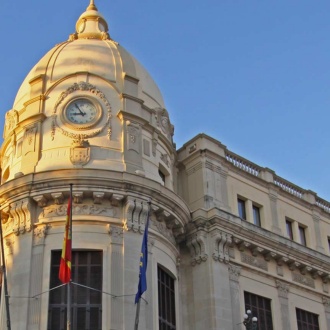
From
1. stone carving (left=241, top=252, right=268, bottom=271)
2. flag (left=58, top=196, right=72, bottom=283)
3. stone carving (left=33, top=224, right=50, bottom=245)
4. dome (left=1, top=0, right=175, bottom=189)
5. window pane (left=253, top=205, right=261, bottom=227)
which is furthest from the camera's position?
window pane (left=253, top=205, right=261, bottom=227)

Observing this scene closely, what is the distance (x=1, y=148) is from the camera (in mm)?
39344

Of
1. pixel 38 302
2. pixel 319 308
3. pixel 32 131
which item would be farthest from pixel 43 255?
pixel 319 308

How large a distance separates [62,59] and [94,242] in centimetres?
1124

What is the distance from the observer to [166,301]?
3472cm

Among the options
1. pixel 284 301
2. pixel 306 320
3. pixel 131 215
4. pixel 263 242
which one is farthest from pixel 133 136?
pixel 306 320

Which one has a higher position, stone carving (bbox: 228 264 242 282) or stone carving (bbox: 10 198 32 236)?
stone carving (bbox: 10 198 32 236)

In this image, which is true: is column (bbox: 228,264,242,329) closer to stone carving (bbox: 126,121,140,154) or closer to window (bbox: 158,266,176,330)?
window (bbox: 158,266,176,330)

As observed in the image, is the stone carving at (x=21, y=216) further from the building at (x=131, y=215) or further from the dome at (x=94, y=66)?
the dome at (x=94, y=66)

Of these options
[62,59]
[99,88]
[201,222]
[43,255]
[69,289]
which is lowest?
[69,289]

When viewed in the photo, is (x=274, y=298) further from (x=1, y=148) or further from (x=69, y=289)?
(x=1, y=148)

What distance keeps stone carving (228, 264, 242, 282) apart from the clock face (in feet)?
32.5

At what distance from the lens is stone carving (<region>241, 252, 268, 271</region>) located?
125ft

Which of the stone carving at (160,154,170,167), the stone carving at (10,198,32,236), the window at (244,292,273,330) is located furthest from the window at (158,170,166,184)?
the stone carving at (10,198,32,236)

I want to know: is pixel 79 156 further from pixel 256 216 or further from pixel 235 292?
pixel 256 216
